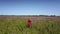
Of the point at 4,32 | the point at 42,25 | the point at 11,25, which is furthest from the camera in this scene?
the point at 42,25

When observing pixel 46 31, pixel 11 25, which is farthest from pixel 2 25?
pixel 46 31

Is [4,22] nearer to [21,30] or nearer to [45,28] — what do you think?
[21,30]

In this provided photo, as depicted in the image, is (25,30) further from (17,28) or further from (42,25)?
(42,25)

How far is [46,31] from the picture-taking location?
10.1 m

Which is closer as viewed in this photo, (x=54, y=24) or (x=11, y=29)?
(x=11, y=29)

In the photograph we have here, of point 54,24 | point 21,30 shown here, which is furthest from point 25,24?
point 54,24

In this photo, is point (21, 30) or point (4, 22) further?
point (4, 22)

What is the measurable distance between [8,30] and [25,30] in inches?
31.2

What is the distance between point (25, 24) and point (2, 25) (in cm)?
115

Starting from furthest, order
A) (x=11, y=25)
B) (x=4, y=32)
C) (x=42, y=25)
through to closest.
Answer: (x=42, y=25)
(x=11, y=25)
(x=4, y=32)

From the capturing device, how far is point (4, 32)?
31.3 feet

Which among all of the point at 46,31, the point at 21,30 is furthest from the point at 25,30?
the point at 46,31

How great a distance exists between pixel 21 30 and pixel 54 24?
187 centimetres

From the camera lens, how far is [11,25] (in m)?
10.2
